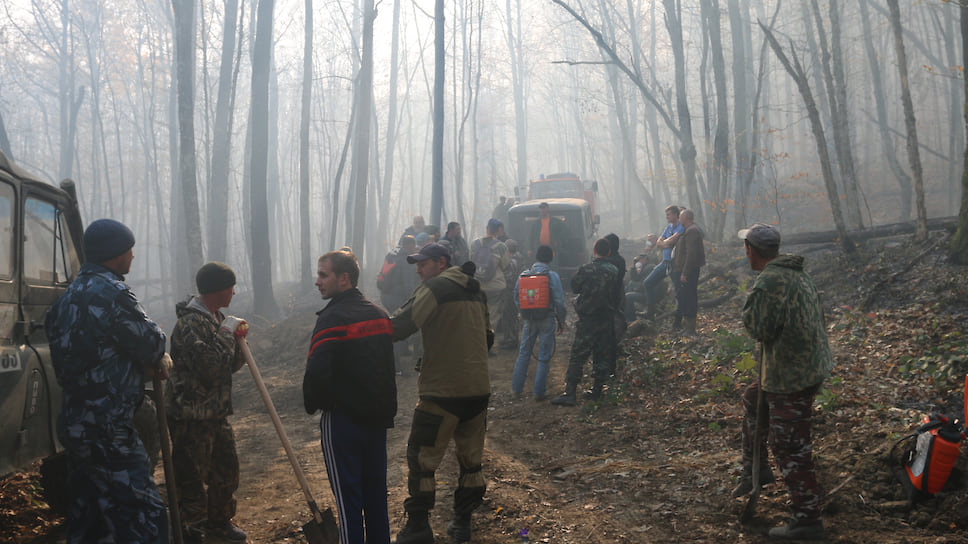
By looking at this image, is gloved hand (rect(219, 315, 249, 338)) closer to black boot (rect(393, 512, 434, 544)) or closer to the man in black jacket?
the man in black jacket

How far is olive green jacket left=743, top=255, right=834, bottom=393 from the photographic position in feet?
14.1

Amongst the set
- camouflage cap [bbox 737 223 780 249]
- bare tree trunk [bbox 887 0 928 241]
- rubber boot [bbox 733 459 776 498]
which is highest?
bare tree trunk [bbox 887 0 928 241]

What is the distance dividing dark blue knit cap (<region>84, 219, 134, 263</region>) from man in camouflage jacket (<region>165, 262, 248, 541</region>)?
36.3 inches

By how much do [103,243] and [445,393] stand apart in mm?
2366

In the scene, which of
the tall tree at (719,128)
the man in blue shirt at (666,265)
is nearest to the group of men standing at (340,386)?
the man in blue shirt at (666,265)

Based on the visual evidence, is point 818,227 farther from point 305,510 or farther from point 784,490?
point 305,510

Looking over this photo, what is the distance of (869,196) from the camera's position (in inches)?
1180

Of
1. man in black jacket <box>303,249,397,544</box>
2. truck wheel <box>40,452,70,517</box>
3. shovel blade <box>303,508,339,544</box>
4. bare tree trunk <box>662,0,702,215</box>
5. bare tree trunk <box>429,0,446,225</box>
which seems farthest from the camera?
bare tree trunk <box>429,0,446,225</box>

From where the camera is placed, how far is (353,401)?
3.73m

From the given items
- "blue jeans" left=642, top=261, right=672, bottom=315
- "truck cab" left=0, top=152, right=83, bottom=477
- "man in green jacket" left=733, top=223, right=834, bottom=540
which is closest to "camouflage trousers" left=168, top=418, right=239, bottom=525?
"truck cab" left=0, top=152, right=83, bottom=477

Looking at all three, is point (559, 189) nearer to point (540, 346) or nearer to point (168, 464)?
point (540, 346)

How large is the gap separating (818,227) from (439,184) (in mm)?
18400

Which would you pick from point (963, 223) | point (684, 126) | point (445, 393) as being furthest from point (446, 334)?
point (684, 126)

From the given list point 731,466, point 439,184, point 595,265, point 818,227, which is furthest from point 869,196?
point 731,466
